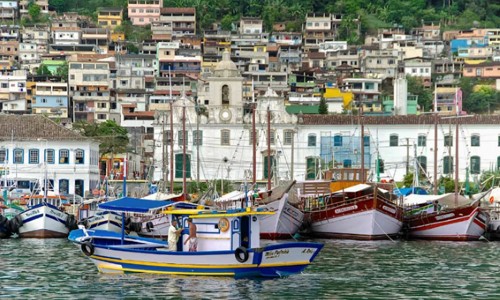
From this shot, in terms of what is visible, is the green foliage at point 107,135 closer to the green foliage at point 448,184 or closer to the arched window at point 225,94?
the arched window at point 225,94

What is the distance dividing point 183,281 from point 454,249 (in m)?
18.6

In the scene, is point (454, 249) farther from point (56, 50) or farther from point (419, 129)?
point (56, 50)

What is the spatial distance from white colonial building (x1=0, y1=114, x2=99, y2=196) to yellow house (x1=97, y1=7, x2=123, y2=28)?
83.5 metres

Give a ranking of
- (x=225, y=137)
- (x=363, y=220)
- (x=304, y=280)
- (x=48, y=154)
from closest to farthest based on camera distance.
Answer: (x=304, y=280) < (x=363, y=220) < (x=48, y=154) < (x=225, y=137)

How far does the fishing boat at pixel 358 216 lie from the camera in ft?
206

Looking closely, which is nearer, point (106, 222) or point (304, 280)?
point (304, 280)

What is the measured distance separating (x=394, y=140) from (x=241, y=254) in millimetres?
55774

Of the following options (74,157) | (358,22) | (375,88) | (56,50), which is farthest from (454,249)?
(358,22)

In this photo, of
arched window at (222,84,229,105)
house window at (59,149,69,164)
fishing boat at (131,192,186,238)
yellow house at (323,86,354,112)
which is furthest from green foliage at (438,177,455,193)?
yellow house at (323,86,354,112)

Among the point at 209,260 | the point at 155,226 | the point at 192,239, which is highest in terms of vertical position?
the point at 192,239

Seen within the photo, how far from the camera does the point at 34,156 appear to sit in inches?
3408

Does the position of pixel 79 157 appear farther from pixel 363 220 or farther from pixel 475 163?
pixel 363 220

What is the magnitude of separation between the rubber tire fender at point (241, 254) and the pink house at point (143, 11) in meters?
133

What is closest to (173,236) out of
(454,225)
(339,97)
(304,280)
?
(304,280)
